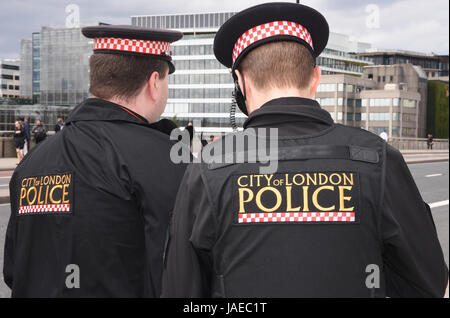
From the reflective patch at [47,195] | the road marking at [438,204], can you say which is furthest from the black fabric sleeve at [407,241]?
the road marking at [438,204]

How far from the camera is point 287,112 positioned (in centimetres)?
173

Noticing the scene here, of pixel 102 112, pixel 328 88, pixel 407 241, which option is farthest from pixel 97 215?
pixel 328 88

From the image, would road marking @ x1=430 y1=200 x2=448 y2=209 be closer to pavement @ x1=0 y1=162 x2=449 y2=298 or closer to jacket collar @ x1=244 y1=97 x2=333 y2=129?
pavement @ x1=0 y1=162 x2=449 y2=298

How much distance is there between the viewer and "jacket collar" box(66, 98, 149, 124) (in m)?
2.27

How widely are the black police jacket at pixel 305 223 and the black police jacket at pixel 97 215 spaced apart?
35 cm

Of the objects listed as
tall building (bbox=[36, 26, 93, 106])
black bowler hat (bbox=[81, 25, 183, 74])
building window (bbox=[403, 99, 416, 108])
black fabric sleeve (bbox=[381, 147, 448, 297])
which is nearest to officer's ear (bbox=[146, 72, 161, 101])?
black bowler hat (bbox=[81, 25, 183, 74])

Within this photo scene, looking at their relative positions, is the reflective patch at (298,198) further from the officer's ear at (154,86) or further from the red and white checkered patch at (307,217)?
the officer's ear at (154,86)

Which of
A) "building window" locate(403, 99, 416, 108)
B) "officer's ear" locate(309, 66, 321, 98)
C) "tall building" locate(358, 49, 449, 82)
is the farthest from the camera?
"tall building" locate(358, 49, 449, 82)

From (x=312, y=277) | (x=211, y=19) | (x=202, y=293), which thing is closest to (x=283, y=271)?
(x=312, y=277)

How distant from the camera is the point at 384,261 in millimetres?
1771

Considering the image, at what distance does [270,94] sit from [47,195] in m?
1.01

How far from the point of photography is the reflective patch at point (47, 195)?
2.12 meters

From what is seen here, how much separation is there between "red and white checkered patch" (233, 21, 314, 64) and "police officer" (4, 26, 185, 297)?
59 cm
